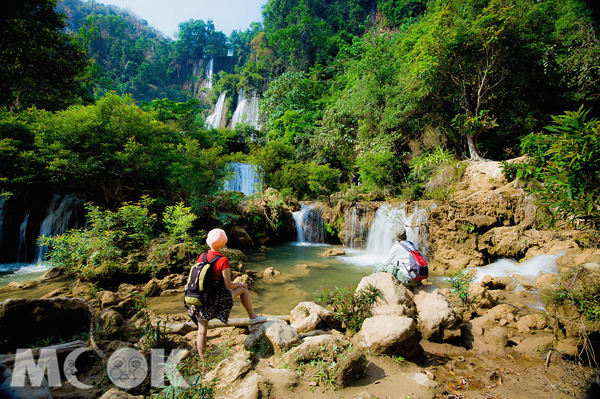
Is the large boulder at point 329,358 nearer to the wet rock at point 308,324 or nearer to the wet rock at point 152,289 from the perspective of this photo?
the wet rock at point 308,324

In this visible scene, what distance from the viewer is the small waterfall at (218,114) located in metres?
38.7

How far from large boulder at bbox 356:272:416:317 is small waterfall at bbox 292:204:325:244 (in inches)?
406

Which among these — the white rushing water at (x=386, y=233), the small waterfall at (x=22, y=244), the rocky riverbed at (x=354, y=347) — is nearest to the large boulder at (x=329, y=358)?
the rocky riverbed at (x=354, y=347)

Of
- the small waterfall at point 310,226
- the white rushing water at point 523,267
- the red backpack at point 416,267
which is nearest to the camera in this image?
the red backpack at point 416,267

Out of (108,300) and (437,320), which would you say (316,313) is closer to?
(437,320)

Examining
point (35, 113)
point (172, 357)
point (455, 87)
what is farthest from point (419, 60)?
point (35, 113)

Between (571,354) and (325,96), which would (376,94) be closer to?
(325,96)

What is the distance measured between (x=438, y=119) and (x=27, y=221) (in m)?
20.5

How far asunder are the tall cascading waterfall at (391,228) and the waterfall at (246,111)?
25.4 meters

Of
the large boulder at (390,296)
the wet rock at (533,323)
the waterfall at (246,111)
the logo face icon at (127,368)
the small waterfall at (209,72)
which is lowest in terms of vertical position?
the wet rock at (533,323)

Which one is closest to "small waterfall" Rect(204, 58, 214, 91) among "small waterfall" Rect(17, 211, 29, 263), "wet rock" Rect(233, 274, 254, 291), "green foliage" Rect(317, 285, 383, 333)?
"small waterfall" Rect(17, 211, 29, 263)

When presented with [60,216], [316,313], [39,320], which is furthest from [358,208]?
[60,216]

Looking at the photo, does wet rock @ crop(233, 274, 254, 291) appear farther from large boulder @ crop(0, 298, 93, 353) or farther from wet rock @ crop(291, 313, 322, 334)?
large boulder @ crop(0, 298, 93, 353)

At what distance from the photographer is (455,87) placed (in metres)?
12.8
